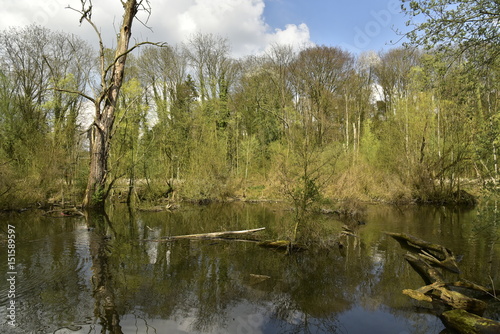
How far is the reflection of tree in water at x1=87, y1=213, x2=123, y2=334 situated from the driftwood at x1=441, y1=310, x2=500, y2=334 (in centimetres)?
452

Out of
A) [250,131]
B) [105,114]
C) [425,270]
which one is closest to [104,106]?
[105,114]

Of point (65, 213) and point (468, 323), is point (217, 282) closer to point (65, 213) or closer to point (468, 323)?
A: point (468, 323)

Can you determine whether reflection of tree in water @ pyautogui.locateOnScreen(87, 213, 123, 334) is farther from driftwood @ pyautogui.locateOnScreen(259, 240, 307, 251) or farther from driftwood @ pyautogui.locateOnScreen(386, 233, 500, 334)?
driftwood @ pyautogui.locateOnScreen(386, 233, 500, 334)

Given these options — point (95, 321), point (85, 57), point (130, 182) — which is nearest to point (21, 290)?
point (95, 321)

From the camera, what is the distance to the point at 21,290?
18.0 feet

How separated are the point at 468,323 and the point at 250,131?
1050 inches

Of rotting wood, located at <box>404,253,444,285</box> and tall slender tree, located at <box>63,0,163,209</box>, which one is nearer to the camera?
rotting wood, located at <box>404,253,444,285</box>

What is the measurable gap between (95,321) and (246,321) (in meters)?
2.09

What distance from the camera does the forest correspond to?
9.16 m

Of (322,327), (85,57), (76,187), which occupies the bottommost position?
(322,327)

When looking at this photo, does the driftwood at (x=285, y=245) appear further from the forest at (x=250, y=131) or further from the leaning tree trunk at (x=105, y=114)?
the leaning tree trunk at (x=105, y=114)

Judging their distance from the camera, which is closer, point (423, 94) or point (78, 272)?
point (78, 272)

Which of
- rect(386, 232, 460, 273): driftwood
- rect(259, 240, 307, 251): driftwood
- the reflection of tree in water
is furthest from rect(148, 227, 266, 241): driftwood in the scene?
rect(386, 232, 460, 273): driftwood

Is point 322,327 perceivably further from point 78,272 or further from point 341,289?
point 78,272
